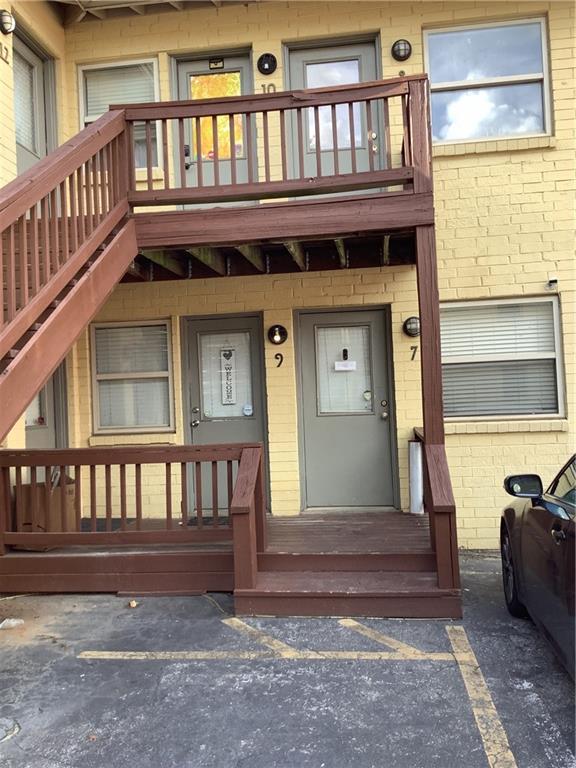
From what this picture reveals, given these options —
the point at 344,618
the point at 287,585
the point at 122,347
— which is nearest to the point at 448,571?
the point at 344,618

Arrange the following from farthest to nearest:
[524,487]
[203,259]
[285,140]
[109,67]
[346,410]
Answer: [109,67] → [346,410] → [203,259] → [285,140] → [524,487]

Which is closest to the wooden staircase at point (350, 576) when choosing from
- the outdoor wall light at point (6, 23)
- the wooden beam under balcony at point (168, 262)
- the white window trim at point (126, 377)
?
the white window trim at point (126, 377)

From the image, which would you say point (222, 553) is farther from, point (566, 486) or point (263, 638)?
point (566, 486)

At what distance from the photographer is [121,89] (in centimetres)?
673

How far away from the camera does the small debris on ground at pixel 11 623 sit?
4.22m

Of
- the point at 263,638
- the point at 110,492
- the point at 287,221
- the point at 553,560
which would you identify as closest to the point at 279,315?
the point at 287,221

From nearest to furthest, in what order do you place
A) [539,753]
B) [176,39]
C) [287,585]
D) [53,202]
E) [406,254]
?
1. [539,753]
2. [53,202]
3. [287,585]
4. [406,254]
5. [176,39]

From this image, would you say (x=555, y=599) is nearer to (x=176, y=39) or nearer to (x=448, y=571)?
(x=448, y=571)

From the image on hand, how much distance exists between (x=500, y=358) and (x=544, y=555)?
3.29 m

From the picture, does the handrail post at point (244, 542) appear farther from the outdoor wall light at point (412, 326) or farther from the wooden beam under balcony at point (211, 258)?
the outdoor wall light at point (412, 326)

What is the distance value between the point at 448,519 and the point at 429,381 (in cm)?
105

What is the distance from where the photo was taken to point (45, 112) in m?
6.59

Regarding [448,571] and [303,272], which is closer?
[448,571]

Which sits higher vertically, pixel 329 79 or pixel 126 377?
pixel 329 79
